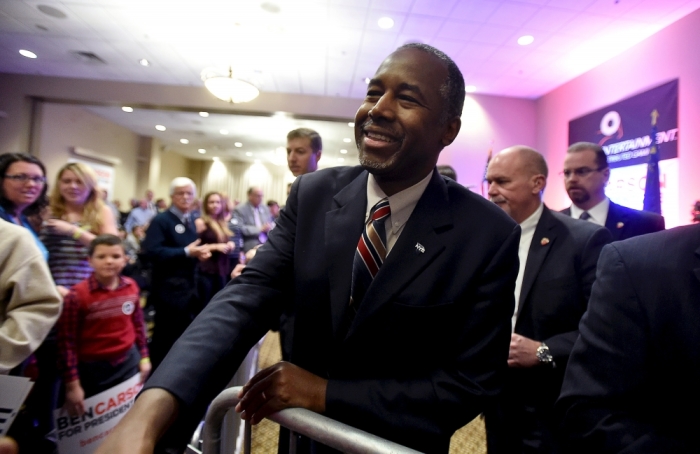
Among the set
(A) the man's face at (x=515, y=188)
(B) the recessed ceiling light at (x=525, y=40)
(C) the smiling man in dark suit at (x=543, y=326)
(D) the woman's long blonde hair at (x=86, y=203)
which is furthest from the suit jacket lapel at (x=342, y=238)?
(B) the recessed ceiling light at (x=525, y=40)

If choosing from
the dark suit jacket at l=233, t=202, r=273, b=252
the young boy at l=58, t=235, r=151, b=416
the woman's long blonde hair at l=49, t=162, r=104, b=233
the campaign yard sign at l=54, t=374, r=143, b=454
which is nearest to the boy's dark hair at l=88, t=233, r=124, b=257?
the young boy at l=58, t=235, r=151, b=416

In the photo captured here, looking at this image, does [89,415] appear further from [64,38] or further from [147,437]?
[64,38]

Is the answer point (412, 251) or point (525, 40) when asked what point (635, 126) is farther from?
point (412, 251)

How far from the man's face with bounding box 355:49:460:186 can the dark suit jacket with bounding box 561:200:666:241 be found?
2243mm

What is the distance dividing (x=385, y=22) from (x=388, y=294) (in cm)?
504

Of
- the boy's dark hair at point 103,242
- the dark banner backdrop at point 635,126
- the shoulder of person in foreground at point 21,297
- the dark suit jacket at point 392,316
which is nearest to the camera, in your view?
the dark suit jacket at point 392,316

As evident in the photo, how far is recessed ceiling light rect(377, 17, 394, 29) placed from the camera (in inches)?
194

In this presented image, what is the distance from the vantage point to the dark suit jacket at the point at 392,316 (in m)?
0.78

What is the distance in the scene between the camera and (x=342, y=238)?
3.03 ft

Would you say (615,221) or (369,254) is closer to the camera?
(369,254)

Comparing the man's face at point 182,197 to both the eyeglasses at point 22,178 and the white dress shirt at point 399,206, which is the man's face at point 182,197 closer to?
the eyeglasses at point 22,178

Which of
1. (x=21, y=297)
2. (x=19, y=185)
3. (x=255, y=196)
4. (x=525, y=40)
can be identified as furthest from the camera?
(x=255, y=196)

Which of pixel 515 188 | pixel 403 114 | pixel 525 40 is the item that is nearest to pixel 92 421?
pixel 403 114

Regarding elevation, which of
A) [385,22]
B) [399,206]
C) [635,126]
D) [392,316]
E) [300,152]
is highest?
[385,22]
